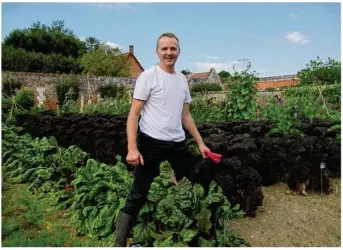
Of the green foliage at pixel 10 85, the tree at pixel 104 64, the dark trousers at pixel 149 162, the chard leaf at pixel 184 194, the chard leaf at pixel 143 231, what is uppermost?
the tree at pixel 104 64

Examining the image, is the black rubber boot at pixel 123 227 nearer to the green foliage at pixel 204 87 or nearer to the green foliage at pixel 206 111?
the green foliage at pixel 206 111

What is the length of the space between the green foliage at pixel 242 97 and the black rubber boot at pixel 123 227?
477 cm

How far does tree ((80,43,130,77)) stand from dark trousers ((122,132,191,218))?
3054 centimetres

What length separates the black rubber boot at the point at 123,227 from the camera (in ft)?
9.38

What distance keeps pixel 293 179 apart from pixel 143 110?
2312mm

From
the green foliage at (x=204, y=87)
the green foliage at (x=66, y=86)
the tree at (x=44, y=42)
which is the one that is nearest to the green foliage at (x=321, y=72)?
the green foliage at (x=204, y=87)

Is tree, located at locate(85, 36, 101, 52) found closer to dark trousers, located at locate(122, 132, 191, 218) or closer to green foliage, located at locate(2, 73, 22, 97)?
green foliage, located at locate(2, 73, 22, 97)

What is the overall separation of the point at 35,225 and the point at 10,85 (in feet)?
67.9

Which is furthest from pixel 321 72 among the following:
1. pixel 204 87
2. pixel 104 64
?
pixel 104 64

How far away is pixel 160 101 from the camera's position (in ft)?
8.44

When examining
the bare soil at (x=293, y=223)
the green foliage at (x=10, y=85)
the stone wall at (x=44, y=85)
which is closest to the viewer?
the bare soil at (x=293, y=223)

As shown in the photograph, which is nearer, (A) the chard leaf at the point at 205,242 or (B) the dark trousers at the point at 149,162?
(B) the dark trousers at the point at 149,162

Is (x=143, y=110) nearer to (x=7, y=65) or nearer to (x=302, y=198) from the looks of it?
(x=302, y=198)

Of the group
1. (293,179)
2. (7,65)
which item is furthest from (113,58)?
(293,179)
